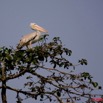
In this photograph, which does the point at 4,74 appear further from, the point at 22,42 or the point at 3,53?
the point at 22,42

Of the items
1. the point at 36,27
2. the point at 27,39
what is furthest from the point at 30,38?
the point at 36,27

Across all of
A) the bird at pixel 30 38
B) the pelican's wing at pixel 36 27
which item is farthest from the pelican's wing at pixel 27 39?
the pelican's wing at pixel 36 27

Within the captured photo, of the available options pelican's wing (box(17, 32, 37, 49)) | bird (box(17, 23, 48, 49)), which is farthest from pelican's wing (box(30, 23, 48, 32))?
pelican's wing (box(17, 32, 37, 49))

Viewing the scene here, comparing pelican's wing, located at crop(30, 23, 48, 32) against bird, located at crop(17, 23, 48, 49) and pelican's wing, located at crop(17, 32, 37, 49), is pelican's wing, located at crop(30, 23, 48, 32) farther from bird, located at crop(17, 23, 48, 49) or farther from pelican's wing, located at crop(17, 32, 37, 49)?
pelican's wing, located at crop(17, 32, 37, 49)

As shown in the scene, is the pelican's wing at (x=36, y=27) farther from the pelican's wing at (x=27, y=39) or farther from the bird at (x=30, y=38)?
the pelican's wing at (x=27, y=39)

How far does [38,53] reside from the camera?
10625mm

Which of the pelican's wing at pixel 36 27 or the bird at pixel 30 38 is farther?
Answer: the pelican's wing at pixel 36 27

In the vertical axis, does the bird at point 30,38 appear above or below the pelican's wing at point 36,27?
below

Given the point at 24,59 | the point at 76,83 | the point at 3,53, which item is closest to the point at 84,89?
the point at 76,83

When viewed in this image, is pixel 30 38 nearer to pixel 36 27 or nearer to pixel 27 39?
pixel 27 39

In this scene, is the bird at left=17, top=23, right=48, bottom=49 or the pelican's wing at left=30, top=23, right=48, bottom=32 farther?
the pelican's wing at left=30, top=23, right=48, bottom=32

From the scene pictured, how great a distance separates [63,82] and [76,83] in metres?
0.45

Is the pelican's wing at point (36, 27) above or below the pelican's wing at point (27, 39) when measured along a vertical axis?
above

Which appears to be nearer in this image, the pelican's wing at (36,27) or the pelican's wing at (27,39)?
the pelican's wing at (27,39)
